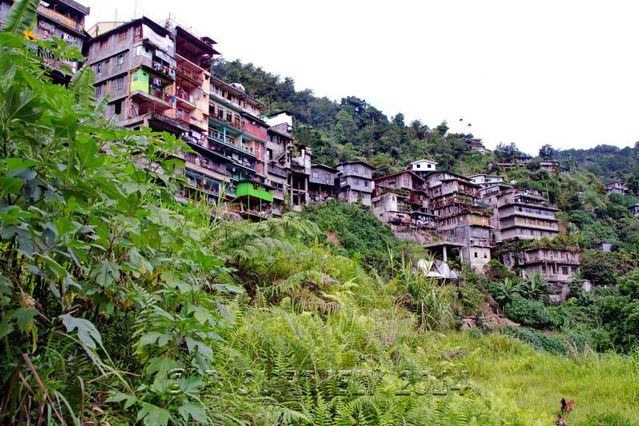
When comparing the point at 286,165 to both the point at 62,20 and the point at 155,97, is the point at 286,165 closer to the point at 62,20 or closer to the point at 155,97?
the point at 155,97

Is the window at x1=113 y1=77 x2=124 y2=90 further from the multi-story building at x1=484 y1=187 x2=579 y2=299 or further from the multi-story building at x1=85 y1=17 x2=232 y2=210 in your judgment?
the multi-story building at x1=484 y1=187 x2=579 y2=299

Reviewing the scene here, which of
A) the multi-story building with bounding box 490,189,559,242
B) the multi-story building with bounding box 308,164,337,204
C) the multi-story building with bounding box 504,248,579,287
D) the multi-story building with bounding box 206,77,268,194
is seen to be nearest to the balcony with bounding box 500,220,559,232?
the multi-story building with bounding box 490,189,559,242

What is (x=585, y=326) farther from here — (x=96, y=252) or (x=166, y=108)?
(x=96, y=252)

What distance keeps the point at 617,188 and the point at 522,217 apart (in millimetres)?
35110

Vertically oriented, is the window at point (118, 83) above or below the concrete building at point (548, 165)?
below

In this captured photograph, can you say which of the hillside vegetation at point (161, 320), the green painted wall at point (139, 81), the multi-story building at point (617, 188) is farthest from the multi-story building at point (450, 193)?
the hillside vegetation at point (161, 320)

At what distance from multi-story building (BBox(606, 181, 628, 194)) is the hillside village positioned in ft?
26.6

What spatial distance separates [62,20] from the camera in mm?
31281

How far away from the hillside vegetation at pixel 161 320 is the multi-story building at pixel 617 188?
88.3m

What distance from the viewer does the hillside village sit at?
30875 millimetres

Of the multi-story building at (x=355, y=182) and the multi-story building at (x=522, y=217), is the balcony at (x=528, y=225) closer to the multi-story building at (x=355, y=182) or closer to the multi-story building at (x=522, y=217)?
the multi-story building at (x=522, y=217)

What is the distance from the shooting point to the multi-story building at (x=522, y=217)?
191 feet

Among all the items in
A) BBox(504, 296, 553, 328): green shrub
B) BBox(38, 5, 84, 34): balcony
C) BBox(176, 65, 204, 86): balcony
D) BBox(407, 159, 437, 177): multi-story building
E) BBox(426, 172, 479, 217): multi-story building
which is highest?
BBox(38, 5, 84, 34): balcony

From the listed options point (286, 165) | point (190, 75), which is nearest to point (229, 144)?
point (190, 75)
